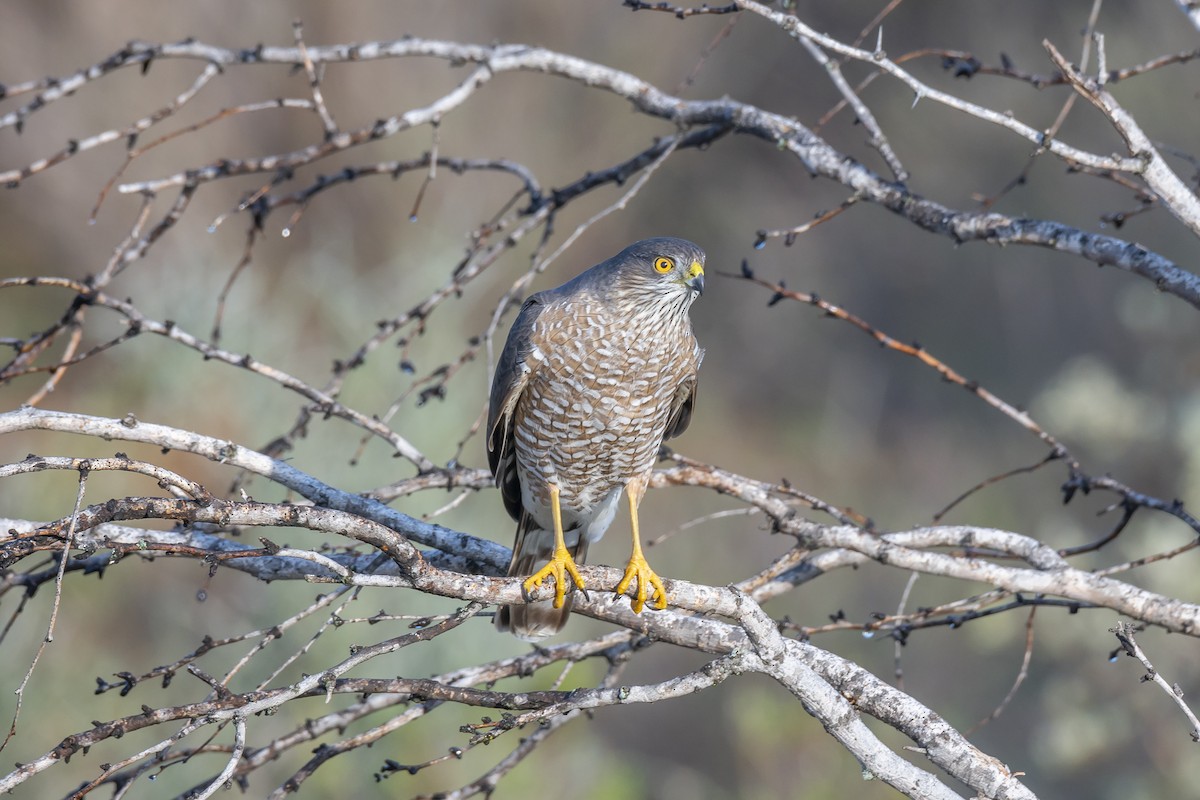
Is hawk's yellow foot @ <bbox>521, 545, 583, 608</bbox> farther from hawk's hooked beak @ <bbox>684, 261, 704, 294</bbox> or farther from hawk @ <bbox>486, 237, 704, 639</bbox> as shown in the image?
hawk's hooked beak @ <bbox>684, 261, 704, 294</bbox>

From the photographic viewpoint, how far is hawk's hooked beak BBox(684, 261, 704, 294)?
3422 mm

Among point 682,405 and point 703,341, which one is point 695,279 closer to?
point 682,405

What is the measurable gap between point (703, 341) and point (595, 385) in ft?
31.6

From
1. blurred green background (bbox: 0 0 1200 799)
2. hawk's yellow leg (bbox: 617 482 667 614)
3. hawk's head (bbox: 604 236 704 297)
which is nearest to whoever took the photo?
hawk's yellow leg (bbox: 617 482 667 614)

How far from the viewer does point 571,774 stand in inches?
279

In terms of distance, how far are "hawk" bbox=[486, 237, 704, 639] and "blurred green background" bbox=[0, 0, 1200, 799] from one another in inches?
103

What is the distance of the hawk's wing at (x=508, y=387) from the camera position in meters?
3.56

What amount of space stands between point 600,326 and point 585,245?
32.9ft

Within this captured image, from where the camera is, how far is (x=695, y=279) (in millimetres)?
3432

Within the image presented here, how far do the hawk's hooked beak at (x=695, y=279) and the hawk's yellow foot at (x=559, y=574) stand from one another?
91 centimetres

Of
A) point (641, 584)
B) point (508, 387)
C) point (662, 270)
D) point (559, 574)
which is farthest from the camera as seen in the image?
point (508, 387)

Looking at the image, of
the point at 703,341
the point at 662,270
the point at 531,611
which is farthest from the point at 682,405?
the point at 703,341

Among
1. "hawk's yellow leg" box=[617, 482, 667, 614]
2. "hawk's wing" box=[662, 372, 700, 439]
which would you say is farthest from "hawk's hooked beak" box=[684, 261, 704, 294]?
→ "hawk's yellow leg" box=[617, 482, 667, 614]

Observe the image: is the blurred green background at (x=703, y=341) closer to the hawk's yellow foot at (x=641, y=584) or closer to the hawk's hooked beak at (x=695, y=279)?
the hawk's yellow foot at (x=641, y=584)
